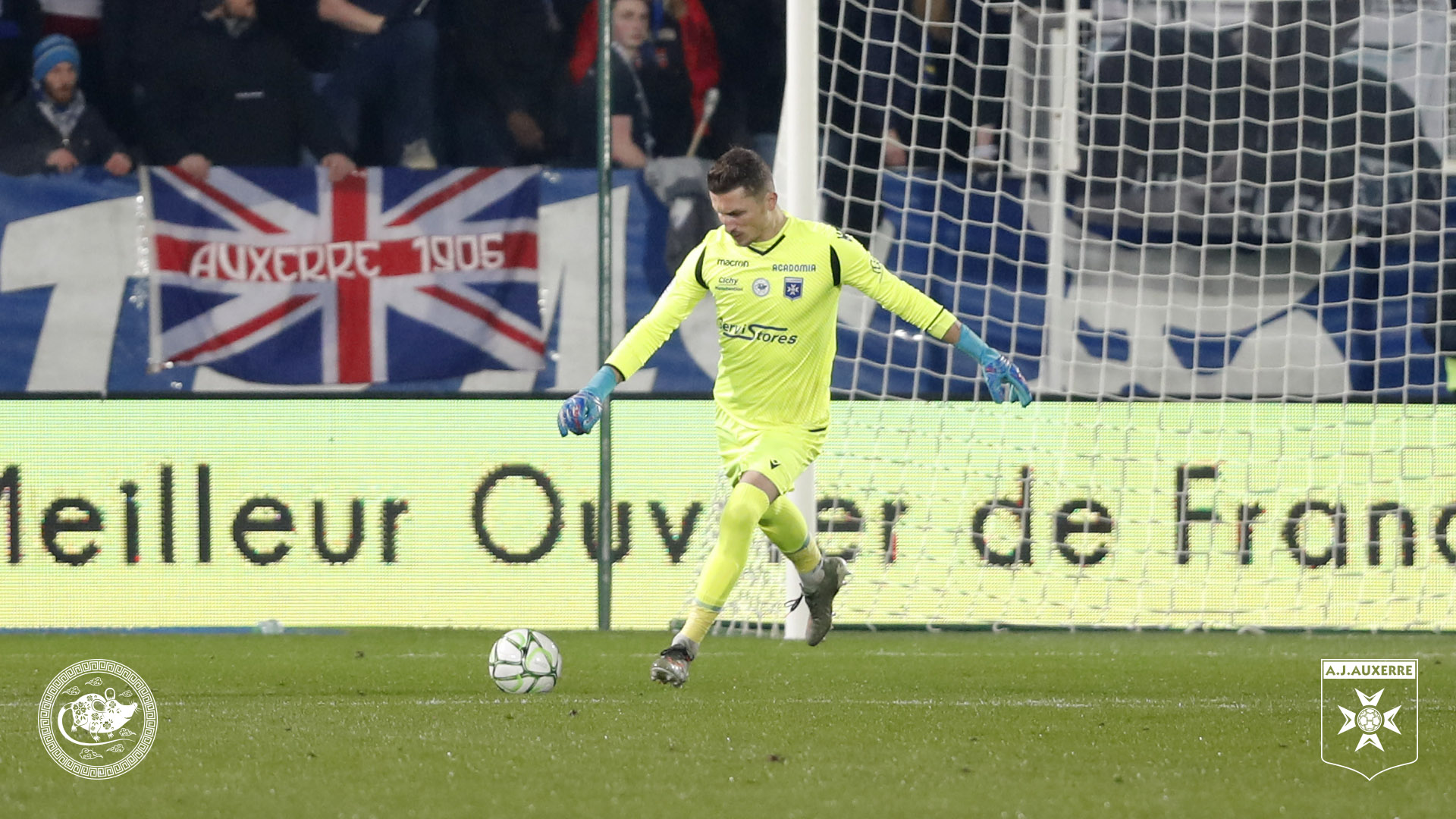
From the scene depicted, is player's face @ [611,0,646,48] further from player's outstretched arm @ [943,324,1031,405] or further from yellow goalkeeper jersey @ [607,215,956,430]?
player's outstretched arm @ [943,324,1031,405]

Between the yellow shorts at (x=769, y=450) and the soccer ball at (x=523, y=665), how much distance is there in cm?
83

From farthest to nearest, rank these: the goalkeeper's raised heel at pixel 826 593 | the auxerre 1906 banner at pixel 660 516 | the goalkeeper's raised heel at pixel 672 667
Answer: the auxerre 1906 banner at pixel 660 516 → the goalkeeper's raised heel at pixel 826 593 → the goalkeeper's raised heel at pixel 672 667

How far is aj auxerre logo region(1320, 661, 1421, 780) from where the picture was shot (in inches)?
172

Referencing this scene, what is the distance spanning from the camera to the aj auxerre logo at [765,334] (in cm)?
597

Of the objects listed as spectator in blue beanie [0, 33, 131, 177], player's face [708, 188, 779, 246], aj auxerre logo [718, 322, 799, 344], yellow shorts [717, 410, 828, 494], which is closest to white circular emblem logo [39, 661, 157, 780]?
yellow shorts [717, 410, 828, 494]

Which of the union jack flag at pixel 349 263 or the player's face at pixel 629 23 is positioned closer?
the union jack flag at pixel 349 263

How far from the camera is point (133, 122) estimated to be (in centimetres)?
917

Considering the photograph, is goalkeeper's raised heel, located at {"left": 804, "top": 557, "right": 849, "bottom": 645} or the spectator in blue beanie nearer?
goalkeeper's raised heel, located at {"left": 804, "top": 557, "right": 849, "bottom": 645}

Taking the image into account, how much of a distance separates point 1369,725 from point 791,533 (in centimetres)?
210

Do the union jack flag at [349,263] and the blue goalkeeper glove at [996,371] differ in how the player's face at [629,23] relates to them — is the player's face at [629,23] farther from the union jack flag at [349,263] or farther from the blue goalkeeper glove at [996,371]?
the blue goalkeeper glove at [996,371]

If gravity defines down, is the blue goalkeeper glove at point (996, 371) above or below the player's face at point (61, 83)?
below

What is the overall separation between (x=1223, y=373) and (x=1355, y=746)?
457cm

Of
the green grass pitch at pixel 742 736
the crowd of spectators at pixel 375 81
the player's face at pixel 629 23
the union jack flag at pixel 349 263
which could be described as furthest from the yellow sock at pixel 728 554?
the player's face at pixel 629 23

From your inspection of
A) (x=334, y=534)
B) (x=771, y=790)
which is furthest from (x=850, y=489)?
(x=771, y=790)
